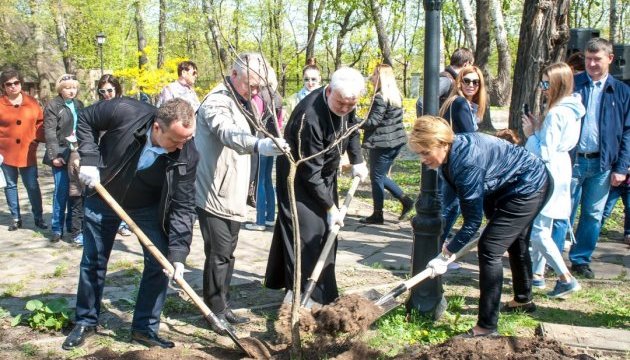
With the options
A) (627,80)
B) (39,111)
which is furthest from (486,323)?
(627,80)

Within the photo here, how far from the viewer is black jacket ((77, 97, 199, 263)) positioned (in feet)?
13.4

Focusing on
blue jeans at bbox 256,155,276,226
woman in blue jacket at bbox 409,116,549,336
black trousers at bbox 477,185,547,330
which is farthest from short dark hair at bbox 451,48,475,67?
black trousers at bbox 477,185,547,330

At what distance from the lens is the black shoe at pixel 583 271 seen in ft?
18.6

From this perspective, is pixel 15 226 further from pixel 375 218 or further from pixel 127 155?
pixel 127 155

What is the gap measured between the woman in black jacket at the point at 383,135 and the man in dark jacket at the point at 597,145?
2.48m

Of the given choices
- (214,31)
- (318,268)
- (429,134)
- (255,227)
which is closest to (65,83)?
(214,31)

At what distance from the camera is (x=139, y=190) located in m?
4.19

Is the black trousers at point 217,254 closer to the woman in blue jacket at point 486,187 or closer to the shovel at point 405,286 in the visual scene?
the shovel at point 405,286

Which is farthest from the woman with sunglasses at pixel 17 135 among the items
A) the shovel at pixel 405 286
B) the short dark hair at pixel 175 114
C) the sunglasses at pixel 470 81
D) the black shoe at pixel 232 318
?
the shovel at pixel 405 286

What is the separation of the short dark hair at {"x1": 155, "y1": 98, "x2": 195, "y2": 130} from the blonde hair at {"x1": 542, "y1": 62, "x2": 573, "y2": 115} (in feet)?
9.79

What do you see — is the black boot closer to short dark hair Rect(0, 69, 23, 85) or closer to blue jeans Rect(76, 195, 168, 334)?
blue jeans Rect(76, 195, 168, 334)

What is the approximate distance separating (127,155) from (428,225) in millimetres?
2107

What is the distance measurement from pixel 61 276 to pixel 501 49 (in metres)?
12.4

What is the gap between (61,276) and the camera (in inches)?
234
